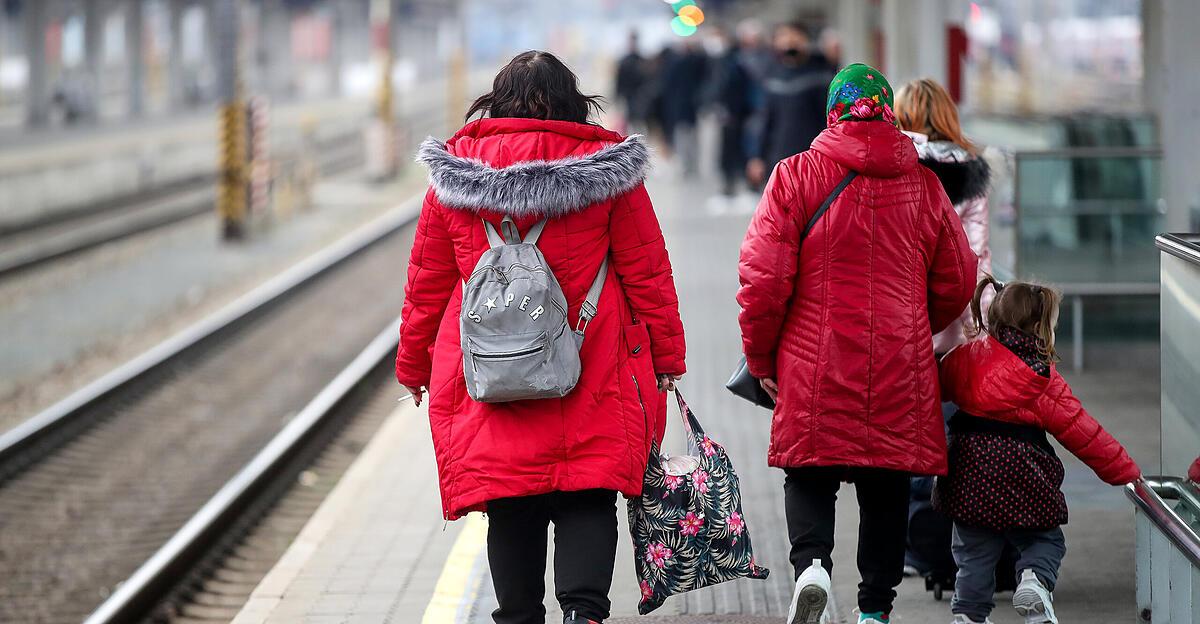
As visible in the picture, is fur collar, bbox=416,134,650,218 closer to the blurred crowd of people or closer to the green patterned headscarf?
the green patterned headscarf

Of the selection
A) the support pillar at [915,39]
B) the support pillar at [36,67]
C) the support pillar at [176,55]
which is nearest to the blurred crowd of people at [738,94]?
the support pillar at [915,39]

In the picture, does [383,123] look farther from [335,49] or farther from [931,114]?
[335,49]

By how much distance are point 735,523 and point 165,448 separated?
7391mm

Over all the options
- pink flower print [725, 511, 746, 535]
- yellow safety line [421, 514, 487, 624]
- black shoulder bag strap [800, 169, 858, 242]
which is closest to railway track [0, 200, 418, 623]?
yellow safety line [421, 514, 487, 624]

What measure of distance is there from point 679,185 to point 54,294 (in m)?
8.26

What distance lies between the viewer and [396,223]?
79.4ft

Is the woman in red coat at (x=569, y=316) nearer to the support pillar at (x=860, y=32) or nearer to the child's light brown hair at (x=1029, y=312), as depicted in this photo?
the child's light brown hair at (x=1029, y=312)

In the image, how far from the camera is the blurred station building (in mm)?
5340

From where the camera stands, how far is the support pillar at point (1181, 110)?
26.7 ft

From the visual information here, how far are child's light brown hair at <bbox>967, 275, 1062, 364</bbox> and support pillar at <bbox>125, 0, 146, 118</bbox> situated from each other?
51387 mm

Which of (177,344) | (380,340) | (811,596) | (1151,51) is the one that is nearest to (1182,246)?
(811,596)

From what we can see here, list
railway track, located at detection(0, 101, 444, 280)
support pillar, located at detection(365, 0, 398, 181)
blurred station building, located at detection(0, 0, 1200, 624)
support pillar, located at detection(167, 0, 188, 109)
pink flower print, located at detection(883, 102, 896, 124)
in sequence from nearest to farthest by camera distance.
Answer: pink flower print, located at detection(883, 102, 896, 124) < blurred station building, located at detection(0, 0, 1200, 624) < railway track, located at detection(0, 101, 444, 280) < support pillar, located at detection(365, 0, 398, 181) < support pillar, located at detection(167, 0, 188, 109)

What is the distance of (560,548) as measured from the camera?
3.90 m

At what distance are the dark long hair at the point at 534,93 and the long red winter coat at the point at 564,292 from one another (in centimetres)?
4
